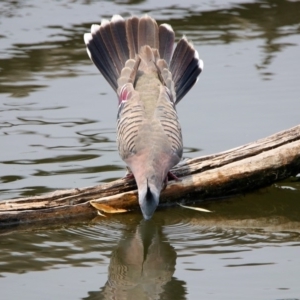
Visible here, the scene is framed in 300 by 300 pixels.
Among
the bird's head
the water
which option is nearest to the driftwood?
the water

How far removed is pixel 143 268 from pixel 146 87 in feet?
6.53

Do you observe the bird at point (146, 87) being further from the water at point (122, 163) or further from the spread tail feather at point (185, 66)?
the water at point (122, 163)

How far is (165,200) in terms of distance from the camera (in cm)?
752

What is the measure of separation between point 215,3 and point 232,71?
2.52 m

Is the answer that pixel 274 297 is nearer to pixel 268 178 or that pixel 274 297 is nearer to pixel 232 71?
pixel 268 178

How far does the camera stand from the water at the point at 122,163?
21.3ft

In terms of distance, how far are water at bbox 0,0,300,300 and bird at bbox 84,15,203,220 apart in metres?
0.51

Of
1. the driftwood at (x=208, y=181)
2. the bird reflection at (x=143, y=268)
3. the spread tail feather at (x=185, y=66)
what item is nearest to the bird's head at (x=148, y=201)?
the bird reflection at (x=143, y=268)

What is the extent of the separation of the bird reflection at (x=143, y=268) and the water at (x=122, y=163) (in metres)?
0.01

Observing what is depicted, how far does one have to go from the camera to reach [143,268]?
6.77m

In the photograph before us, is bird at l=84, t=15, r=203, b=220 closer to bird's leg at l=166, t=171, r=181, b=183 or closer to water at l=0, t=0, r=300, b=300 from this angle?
bird's leg at l=166, t=171, r=181, b=183

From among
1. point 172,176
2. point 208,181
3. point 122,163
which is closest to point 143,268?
point 172,176

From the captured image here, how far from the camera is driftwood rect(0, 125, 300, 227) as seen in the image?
7.12 metres

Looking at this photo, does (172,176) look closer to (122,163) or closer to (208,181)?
(208,181)
